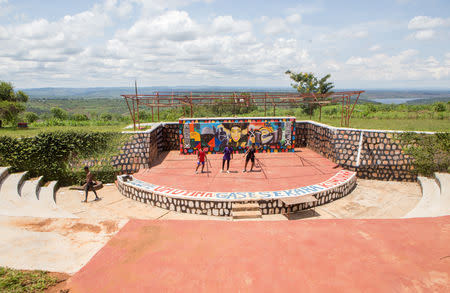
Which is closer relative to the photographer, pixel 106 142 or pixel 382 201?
pixel 382 201

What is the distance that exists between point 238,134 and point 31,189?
11879mm

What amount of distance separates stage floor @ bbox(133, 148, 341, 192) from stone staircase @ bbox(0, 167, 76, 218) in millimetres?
4052

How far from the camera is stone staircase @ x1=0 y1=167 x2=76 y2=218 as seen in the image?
31.1 ft

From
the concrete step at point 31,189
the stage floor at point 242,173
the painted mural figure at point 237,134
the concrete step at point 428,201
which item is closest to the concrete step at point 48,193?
the concrete step at point 31,189

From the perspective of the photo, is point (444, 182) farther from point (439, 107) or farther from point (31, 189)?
point (439, 107)

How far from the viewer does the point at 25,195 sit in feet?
39.0

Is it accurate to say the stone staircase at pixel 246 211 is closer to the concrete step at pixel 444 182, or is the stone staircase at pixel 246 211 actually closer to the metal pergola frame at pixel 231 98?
the metal pergola frame at pixel 231 98

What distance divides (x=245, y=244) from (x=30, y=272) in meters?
4.34

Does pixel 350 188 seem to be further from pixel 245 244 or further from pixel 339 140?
pixel 245 244

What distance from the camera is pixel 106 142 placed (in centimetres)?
1505

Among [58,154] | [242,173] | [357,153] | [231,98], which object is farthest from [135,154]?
[357,153]

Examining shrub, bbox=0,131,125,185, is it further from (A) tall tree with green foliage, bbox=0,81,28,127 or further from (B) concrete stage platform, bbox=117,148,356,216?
(A) tall tree with green foliage, bbox=0,81,28,127

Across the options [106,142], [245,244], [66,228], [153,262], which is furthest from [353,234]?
[106,142]

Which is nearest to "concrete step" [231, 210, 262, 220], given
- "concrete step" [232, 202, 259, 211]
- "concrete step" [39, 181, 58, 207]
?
"concrete step" [232, 202, 259, 211]
